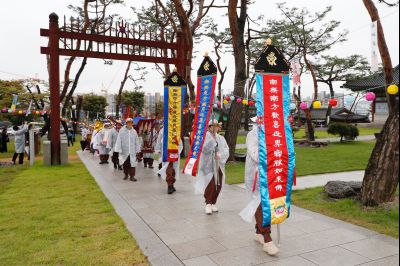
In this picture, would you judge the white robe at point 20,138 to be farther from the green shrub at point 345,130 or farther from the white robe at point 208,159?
the green shrub at point 345,130

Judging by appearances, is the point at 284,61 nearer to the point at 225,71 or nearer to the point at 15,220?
the point at 15,220

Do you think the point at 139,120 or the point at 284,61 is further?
the point at 139,120

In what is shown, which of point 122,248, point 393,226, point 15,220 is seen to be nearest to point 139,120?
point 15,220

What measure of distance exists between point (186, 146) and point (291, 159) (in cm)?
1032

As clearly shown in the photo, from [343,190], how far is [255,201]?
286 cm

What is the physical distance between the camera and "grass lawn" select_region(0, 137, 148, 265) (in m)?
4.06

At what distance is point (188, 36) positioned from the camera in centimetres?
1361

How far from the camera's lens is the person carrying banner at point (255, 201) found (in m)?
4.05

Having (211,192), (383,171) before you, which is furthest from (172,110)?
(383,171)

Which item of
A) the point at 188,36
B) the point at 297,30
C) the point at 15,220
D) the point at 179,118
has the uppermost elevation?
the point at 297,30

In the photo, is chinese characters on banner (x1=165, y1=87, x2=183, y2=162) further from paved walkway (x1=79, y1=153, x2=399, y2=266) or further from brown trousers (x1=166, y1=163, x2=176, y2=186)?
paved walkway (x1=79, y1=153, x2=399, y2=266)

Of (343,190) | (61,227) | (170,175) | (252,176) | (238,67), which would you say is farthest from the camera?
(238,67)

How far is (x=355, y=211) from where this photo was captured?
219 inches

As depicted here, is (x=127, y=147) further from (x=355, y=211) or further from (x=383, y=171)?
(x=383, y=171)
